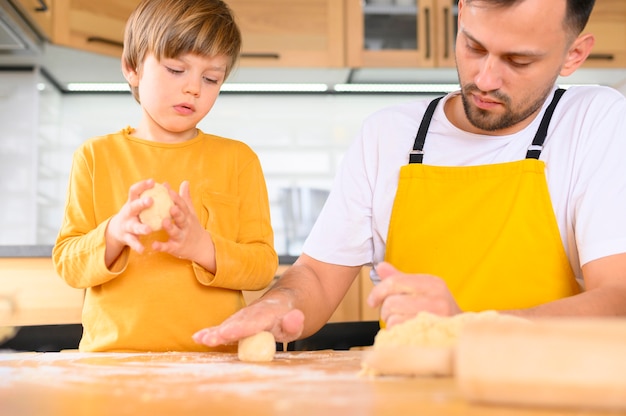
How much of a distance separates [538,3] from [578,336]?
78cm

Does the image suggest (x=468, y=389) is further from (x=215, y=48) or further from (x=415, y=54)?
(x=415, y=54)

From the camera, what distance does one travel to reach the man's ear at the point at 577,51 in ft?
4.19

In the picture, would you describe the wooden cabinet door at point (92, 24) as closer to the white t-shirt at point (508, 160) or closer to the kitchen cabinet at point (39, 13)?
the kitchen cabinet at point (39, 13)

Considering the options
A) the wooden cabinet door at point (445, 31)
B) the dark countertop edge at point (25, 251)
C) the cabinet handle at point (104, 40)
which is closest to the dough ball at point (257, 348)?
the dark countertop edge at point (25, 251)

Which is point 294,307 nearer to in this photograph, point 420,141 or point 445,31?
point 420,141

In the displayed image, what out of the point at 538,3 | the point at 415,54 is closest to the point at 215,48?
the point at 538,3

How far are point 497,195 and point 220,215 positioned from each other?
0.50 metres

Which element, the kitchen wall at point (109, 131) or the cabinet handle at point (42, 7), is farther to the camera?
the kitchen wall at point (109, 131)

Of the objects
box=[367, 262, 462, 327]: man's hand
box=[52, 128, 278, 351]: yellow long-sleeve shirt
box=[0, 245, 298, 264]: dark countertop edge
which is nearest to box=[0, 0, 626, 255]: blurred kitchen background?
box=[0, 245, 298, 264]: dark countertop edge

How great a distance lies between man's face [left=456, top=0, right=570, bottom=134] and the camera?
114 cm

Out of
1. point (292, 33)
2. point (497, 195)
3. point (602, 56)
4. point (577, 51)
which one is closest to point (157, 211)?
point (497, 195)

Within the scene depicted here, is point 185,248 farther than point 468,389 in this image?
Yes

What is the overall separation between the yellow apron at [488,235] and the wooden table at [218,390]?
0.34 metres

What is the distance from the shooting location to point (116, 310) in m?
1.28
